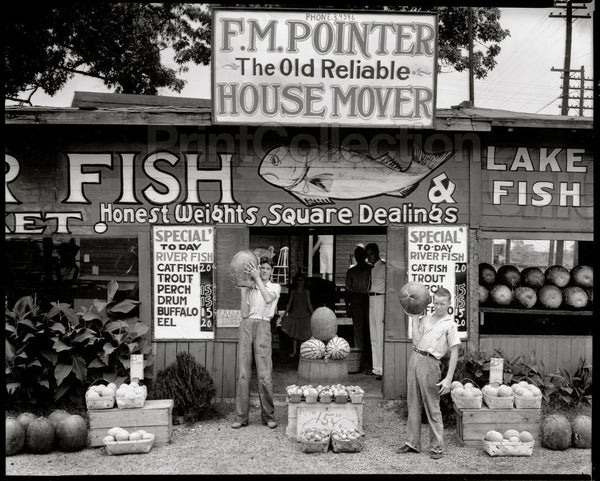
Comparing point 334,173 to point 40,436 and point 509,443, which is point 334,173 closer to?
point 509,443

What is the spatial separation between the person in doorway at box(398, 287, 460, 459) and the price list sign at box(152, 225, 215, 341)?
3076 mm

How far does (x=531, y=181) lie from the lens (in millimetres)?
8734

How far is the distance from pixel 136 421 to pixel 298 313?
4.28 metres

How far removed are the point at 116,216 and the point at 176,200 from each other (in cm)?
84

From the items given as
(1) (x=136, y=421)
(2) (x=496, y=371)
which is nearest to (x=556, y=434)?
(2) (x=496, y=371)

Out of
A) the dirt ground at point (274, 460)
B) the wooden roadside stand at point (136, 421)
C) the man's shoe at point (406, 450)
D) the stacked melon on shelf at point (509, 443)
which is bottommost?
the dirt ground at point (274, 460)

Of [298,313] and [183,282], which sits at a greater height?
[183,282]

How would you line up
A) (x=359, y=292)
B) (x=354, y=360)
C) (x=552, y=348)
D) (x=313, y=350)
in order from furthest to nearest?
1. (x=359, y=292)
2. (x=354, y=360)
3. (x=552, y=348)
4. (x=313, y=350)

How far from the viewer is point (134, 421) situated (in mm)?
7004

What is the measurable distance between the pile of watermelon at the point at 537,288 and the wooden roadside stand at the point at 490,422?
2219 mm

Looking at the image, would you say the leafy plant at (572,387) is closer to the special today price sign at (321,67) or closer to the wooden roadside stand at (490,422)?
the wooden roadside stand at (490,422)

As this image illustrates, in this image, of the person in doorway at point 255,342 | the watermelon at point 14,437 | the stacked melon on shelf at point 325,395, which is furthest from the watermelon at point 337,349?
the watermelon at point 14,437

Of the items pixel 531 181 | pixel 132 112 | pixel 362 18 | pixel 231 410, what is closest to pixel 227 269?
pixel 231 410

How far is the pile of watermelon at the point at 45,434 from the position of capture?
6602mm
